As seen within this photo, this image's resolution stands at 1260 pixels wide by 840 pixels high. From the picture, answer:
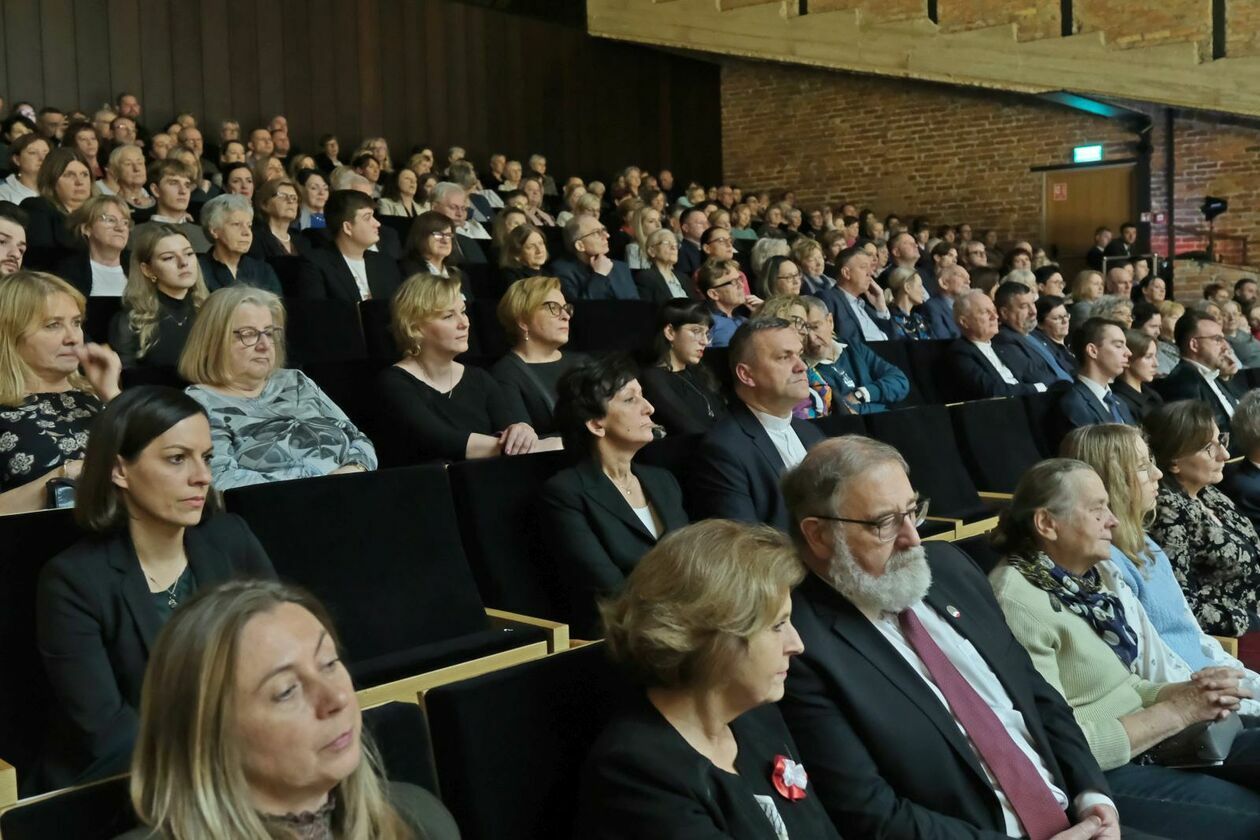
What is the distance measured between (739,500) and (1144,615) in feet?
2.56

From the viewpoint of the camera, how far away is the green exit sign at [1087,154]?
→ 30.6ft

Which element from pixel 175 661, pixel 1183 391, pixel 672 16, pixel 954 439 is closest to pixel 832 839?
pixel 175 661

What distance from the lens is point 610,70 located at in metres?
10.4

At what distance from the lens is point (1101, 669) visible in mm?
1890

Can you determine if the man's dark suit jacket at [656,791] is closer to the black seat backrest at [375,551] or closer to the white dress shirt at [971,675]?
the white dress shirt at [971,675]

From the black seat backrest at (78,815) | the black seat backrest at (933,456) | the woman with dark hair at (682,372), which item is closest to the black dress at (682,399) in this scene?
the woman with dark hair at (682,372)

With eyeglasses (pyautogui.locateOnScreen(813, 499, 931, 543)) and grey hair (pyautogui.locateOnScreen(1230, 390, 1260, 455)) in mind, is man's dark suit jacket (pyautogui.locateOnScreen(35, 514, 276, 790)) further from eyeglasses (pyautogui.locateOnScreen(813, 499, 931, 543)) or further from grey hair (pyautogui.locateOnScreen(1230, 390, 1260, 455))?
grey hair (pyautogui.locateOnScreen(1230, 390, 1260, 455))

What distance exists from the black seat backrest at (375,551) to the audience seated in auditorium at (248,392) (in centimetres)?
32

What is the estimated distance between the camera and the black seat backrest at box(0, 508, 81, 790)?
1565 millimetres

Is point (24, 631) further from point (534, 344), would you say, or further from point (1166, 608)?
point (1166, 608)

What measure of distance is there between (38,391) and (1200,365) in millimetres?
3946

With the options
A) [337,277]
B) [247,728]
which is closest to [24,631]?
[247,728]

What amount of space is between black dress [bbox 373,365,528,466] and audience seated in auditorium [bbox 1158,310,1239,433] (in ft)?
9.34

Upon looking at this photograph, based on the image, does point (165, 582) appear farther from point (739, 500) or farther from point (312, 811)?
point (739, 500)
